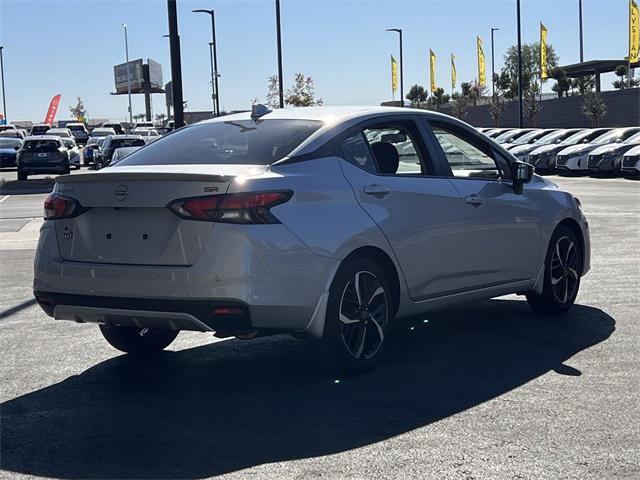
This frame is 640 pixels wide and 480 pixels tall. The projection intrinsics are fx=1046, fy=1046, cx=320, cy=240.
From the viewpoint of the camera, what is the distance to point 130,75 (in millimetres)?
122062

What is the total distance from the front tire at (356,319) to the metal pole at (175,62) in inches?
531

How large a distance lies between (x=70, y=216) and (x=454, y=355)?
8.76 ft

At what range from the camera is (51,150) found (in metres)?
36.9

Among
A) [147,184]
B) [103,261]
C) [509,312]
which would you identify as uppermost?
[147,184]

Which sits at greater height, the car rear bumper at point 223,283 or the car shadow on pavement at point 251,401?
the car rear bumper at point 223,283

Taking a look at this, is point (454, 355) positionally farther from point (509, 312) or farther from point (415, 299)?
point (509, 312)

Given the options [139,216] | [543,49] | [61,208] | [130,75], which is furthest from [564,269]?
[130,75]

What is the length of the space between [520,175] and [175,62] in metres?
12.7

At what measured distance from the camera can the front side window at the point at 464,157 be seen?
7430 mm

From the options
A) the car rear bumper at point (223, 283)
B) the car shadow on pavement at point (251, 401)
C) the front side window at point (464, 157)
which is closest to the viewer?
the car shadow on pavement at point (251, 401)

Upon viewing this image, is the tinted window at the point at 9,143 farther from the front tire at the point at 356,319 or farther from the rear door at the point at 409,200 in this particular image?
the front tire at the point at 356,319

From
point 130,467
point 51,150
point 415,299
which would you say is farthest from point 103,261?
point 51,150

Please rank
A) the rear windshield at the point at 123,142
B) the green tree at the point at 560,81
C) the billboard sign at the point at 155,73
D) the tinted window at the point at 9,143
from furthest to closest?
the billboard sign at the point at 155,73, the green tree at the point at 560,81, the tinted window at the point at 9,143, the rear windshield at the point at 123,142

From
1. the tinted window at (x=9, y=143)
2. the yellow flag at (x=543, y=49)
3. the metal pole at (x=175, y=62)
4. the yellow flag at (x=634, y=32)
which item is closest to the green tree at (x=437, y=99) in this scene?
the yellow flag at (x=543, y=49)
